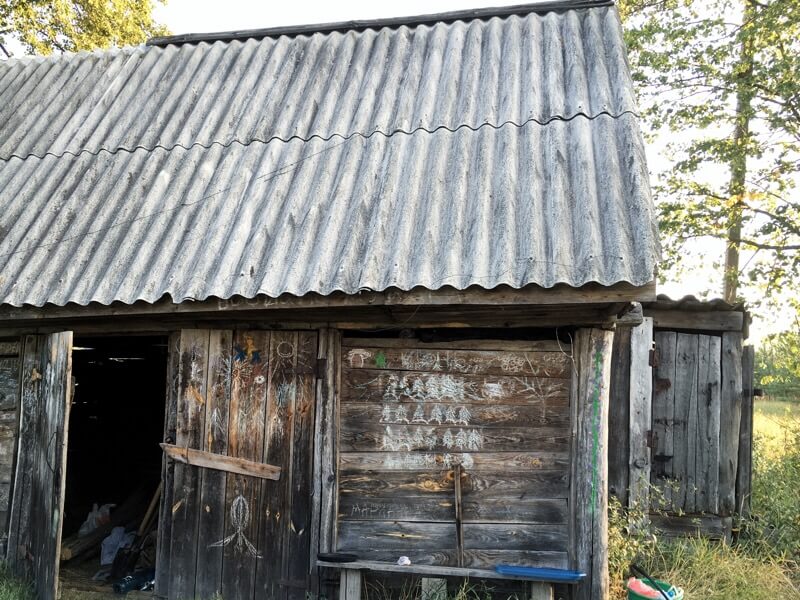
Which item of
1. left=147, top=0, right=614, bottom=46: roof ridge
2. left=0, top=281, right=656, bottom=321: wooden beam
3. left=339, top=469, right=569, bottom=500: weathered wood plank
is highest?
left=147, top=0, right=614, bottom=46: roof ridge

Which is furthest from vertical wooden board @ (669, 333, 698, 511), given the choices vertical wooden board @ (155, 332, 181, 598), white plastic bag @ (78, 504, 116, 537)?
white plastic bag @ (78, 504, 116, 537)

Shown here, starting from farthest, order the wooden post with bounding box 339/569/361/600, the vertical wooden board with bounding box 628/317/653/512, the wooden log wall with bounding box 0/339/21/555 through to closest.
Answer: the vertical wooden board with bounding box 628/317/653/512 < the wooden log wall with bounding box 0/339/21/555 < the wooden post with bounding box 339/569/361/600

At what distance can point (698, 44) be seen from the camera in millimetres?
13180

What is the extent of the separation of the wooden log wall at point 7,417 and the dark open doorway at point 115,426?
2.19m

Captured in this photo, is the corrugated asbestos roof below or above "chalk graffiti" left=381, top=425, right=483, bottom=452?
above

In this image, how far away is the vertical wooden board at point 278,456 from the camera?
520 centimetres

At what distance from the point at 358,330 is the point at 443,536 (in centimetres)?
163

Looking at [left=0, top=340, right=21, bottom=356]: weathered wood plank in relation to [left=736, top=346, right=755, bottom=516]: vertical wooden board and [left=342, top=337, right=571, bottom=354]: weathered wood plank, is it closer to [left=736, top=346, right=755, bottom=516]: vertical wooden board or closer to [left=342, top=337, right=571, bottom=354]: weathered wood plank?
[left=342, top=337, right=571, bottom=354]: weathered wood plank

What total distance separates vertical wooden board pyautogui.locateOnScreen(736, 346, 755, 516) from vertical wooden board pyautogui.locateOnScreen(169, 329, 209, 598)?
5.33m

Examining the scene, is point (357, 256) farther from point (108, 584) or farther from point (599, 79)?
point (108, 584)

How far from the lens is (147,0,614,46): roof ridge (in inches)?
316

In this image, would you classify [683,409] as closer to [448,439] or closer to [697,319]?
[697,319]

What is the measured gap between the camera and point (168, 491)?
538 centimetres

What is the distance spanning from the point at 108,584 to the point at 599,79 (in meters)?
6.51
